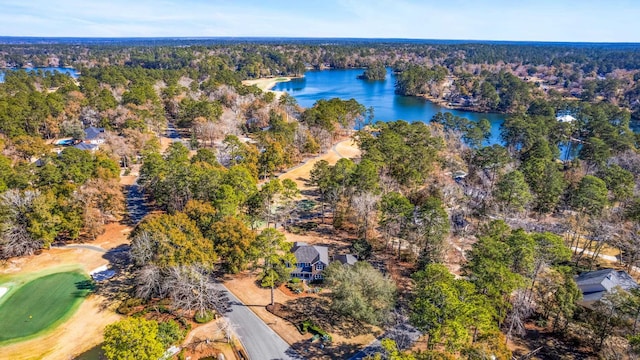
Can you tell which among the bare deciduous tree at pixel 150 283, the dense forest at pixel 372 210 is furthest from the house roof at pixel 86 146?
the bare deciduous tree at pixel 150 283

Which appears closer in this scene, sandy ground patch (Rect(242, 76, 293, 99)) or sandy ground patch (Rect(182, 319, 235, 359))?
sandy ground patch (Rect(182, 319, 235, 359))

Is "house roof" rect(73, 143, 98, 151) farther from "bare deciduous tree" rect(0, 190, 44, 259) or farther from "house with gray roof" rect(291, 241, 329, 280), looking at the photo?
"house with gray roof" rect(291, 241, 329, 280)

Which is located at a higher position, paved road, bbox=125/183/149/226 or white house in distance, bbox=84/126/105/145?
white house in distance, bbox=84/126/105/145

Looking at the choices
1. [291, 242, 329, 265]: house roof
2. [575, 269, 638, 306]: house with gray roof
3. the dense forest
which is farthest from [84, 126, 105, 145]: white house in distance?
[575, 269, 638, 306]: house with gray roof

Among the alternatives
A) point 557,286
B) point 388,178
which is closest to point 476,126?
point 388,178

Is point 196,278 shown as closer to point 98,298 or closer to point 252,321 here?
point 252,321

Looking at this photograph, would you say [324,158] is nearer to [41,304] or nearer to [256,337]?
[256,337]
